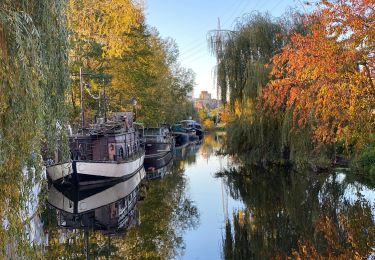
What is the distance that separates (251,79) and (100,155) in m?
8.49

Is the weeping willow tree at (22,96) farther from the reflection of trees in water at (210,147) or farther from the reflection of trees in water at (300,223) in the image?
the reflection of trees in water at (210,147)

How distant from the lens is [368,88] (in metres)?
9.52

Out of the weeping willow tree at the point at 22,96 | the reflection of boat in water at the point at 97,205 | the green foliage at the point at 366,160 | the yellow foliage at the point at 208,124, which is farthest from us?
the yellow foliage at the point at 208,124

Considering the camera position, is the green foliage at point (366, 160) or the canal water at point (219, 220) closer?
the canal water at point (219, 220)

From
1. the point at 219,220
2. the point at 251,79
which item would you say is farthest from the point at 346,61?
the point at 251,79

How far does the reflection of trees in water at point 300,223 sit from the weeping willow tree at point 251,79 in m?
3.80

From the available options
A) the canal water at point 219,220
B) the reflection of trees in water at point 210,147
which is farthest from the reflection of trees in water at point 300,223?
the reflection of trees in water at point 210,147

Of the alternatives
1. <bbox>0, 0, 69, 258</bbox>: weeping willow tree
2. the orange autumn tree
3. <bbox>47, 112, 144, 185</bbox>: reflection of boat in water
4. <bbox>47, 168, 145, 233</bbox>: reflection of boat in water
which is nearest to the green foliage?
the orange autumn tree

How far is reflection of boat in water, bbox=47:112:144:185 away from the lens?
59.0 ft

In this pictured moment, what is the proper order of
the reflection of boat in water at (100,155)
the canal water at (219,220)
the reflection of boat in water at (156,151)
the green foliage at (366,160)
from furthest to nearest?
the reflection of boat in water at (156,151), the reflection of boat in water at (100,155), the green foliage at (366,160), the canal water at (219,220)

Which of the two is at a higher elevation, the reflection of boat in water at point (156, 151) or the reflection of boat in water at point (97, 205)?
the reflection of boat in water at point (156, 151)

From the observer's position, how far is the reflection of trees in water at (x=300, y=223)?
8625 mm

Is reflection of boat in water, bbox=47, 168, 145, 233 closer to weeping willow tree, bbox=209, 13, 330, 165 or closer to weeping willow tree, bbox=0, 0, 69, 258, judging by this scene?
weeping willow tree, bbox=209, 13, 330, 165

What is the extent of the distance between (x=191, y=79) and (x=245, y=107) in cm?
3128
